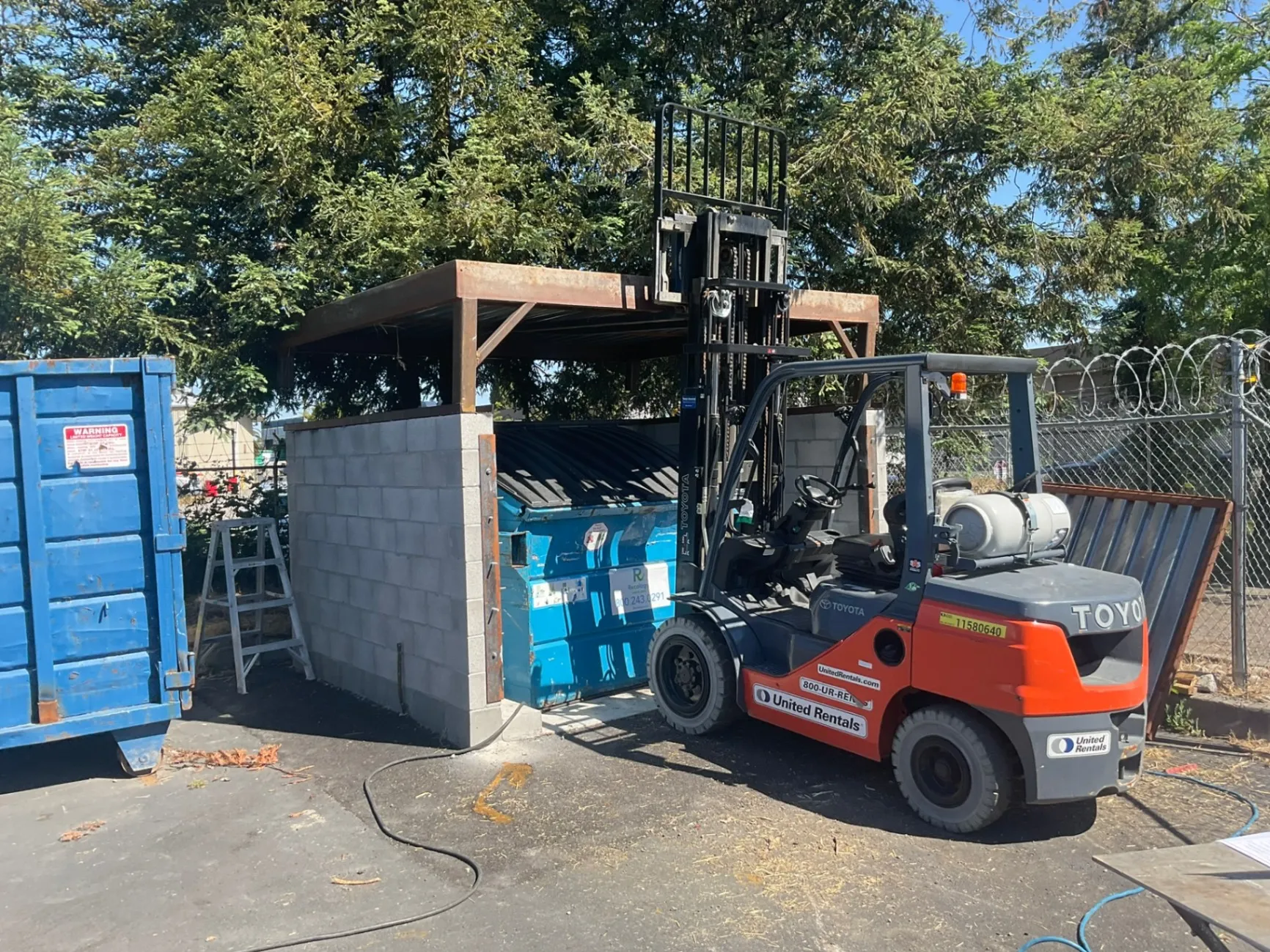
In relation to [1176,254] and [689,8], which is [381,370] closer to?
[689,8]

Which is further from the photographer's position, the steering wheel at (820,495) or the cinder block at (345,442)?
the cinder block at (345,442)

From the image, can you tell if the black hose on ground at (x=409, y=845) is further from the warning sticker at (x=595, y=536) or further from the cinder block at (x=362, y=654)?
the cinder block at (x=362, y=654)

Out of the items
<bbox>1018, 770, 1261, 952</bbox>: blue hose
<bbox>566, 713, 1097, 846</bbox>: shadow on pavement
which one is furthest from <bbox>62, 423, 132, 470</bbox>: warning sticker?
<bbox>1018, 770, 1261, 952</bbox>: blue hose

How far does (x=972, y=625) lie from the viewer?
466cm

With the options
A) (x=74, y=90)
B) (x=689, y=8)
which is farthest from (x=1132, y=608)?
(x=74, y=90)

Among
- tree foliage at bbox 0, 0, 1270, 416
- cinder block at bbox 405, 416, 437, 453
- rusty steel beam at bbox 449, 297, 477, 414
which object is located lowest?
cinder block at bbox 405, 416, 437, 453

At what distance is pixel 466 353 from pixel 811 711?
3.13 m

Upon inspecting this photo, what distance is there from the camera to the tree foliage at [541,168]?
8.16m

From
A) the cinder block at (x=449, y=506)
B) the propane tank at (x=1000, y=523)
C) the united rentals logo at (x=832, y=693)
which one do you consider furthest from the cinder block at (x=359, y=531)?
the propane tank at (x=1000, y=523)

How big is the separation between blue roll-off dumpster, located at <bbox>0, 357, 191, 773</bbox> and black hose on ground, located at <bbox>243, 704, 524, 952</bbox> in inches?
58.7

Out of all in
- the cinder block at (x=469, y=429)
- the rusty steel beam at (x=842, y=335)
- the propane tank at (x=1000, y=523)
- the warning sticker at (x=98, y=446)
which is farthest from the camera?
the rusty steel beam at (x=842, y=335)

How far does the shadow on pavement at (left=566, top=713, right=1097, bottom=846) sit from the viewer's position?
16.3 ft

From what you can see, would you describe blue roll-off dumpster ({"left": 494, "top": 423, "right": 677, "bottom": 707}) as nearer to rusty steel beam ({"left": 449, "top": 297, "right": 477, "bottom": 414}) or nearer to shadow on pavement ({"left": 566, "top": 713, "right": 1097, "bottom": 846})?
shadow on pavement ({"left": 566, "top": 713, "right": 1097, "bottom": 846})

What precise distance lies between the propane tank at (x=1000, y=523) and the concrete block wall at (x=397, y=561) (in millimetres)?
3040
